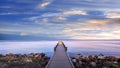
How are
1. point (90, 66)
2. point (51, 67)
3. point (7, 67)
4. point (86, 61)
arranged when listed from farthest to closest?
point (86, 61) < point (90, 66) < point (7, 67) < point (51, 67)

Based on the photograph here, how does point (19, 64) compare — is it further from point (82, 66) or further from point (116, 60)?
point (116, 60)

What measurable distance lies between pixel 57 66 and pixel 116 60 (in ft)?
27.3

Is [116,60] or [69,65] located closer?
[69,65]

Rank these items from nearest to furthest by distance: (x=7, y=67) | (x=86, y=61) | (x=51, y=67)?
(x=51, y=67), (x=7, y=67), (x=86, y=61)

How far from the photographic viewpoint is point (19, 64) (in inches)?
952

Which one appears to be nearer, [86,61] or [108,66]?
[108,66]

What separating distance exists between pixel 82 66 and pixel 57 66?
10.2ft

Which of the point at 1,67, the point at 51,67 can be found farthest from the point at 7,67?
the point at 51,67

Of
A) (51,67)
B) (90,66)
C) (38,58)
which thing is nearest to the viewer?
(51,67)

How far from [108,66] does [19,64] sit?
6.13 m

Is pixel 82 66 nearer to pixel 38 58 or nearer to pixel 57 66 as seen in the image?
pixel 57 66

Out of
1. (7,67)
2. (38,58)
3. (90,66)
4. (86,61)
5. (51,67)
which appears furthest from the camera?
(38,58)

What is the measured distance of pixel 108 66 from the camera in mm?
23016

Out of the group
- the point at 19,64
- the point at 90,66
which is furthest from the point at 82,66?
the point at 19,64
